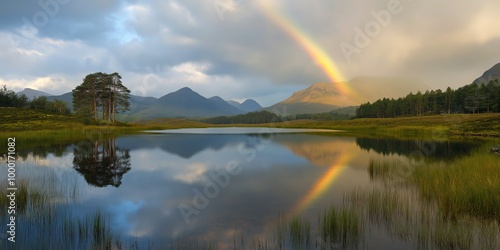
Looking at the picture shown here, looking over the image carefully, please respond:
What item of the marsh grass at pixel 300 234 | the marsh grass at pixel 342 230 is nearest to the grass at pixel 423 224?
the marsh grass at pixel 342 230

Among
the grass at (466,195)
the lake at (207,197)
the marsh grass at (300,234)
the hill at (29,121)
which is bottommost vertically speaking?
the lake at (207,197)

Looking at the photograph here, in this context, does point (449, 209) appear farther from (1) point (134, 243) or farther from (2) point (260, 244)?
(1) point (134, 243)

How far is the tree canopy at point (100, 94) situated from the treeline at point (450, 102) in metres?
163

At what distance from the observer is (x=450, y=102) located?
154 meters

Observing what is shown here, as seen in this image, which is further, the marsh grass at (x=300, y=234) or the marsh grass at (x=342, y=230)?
the marsh grass at (x=342, y=230)

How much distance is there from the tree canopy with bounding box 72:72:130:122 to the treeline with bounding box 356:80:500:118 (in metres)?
163

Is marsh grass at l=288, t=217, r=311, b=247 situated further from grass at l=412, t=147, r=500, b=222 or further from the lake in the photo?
grass at l=412, t=147, r=500, b=222

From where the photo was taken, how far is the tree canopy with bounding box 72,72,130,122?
10206 centimetres

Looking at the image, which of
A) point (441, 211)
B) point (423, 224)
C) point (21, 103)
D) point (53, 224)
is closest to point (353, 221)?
point (423, 224)

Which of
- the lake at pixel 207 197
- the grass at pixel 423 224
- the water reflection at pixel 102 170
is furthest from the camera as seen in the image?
the water reflection at pixel 102 170

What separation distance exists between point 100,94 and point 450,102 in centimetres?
17571

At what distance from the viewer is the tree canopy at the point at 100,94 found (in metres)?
102

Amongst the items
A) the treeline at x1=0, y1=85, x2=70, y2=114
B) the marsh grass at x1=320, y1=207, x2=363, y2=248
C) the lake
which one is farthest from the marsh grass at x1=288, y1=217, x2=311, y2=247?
the treeline at x1=0, y1=85, x2=70, y2=114

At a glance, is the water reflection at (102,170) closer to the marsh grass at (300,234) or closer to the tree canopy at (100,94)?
the marsh grass at (300,234)
